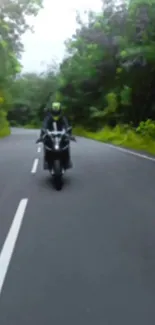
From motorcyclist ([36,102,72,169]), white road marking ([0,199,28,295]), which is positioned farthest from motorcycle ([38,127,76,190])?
white road marking ([0,199,28,295])

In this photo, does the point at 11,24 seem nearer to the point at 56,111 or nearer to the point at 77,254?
the point at 56,111

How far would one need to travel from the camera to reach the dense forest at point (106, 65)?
26.9 meters

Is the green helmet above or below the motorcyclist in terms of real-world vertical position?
above

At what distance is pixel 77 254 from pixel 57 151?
620 cm

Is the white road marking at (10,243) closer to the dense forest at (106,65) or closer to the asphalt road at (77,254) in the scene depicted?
the asphalt road at (77,254)

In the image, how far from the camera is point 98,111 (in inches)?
1982

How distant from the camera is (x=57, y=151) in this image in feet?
41.9

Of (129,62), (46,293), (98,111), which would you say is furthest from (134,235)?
(98,111)

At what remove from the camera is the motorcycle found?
12642mm

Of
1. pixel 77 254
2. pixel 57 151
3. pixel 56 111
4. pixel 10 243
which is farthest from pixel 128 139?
pixel 77 254

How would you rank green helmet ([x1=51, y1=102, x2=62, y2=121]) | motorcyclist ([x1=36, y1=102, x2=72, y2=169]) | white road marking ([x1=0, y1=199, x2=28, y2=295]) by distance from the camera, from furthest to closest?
motorcyclist ([x1=36, y1=102, x2=72, y2=169])
green helmet ([x1=51, y1=102, x2=62, y2=121])
white road marking ([x1=0, y1=199, x2=28, y2=295])

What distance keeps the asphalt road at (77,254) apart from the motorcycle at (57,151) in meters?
0.43

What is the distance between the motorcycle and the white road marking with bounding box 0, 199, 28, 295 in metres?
2.69

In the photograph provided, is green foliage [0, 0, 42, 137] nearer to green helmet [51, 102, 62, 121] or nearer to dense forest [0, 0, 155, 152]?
dense forest [0, 0, 155, 152]
